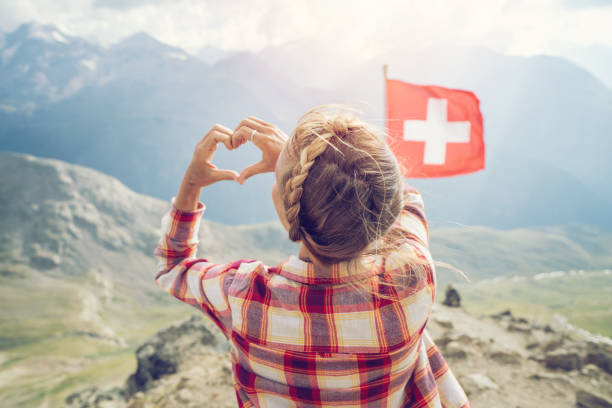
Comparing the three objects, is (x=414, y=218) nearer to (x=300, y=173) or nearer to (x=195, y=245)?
(x=300, y=173)

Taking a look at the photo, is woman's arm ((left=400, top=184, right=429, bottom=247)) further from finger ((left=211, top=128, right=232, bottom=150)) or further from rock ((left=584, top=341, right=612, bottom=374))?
rock ((left=584, top=341, right=612, bottom=374))

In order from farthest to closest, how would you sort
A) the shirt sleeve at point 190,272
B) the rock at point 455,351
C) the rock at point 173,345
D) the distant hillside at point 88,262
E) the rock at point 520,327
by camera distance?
the distant hillside at point 88,262, the rock at point 520,327, the rock at point 173,345, the rock at point 455,351, the shirt sleeve at point 190,272

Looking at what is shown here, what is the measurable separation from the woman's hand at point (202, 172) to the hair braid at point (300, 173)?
0.74m

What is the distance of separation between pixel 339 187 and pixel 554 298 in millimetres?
139830

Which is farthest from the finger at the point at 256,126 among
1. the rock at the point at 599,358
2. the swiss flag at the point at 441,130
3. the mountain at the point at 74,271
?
the mountain at the point at 74,271

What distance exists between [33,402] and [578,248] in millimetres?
208309

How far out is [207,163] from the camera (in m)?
2.39

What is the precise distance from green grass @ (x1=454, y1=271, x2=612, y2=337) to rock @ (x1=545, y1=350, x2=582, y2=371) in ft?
274

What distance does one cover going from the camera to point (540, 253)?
165500mm

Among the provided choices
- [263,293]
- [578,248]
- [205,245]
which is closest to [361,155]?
[263,293]

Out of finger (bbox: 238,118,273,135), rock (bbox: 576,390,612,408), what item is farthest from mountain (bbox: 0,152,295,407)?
finger (bbox: 238,118,273,135)

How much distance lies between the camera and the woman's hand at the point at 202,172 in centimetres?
234

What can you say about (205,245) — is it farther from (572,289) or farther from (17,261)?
(572,289)

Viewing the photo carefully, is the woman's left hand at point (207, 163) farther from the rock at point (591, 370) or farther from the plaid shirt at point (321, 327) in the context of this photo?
the rock at point (591, 370)
